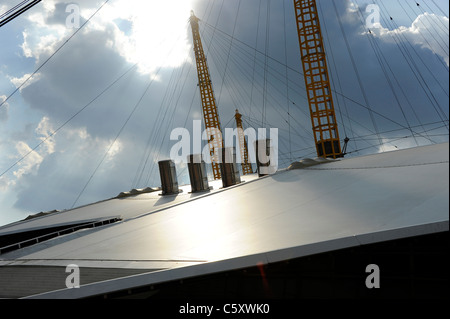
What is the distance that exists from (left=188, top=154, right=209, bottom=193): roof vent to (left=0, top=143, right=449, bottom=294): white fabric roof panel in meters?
11.3

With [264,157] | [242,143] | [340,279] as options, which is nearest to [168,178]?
[264,157]

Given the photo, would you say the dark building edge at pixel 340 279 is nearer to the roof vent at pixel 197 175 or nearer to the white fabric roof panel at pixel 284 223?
the white fabric roof panel at pixel 284 223

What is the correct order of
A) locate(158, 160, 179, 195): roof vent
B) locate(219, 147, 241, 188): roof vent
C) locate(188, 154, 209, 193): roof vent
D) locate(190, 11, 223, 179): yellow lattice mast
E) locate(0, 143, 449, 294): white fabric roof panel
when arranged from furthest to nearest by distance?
locate(190, 11, 223, 179): yellow lattice mast → locate(158, 160, 179, 195): roof vent → locate(188, 154, 209, 193): roof vent → locate(219, 147, 241, 188): roof vent → locate(0, 143, 449, 294): white fabric roof panel

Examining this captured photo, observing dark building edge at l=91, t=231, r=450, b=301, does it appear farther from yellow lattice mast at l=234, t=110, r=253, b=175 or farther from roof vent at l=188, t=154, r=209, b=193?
yellow lattice mast at l=234, t=110, r=253, b=175

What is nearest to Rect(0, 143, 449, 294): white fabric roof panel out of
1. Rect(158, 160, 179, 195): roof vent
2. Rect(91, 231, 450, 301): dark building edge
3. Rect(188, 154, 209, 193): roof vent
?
Rect(91, 231, 450, 301): dark building edge

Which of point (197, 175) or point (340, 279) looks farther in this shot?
point (197, 175)

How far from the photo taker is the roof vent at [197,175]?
31188 mm

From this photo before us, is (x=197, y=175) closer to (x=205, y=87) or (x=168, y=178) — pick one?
(x=168, y=178)

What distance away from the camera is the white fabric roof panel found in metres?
8.59

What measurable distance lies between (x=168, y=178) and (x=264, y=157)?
349 inches

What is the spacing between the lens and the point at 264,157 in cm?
2762

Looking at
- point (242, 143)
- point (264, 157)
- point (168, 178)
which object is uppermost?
point (242, 143)

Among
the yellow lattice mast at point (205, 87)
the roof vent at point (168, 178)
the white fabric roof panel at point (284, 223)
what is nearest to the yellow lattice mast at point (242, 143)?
the yellow lattice mast at point (205, 87)
